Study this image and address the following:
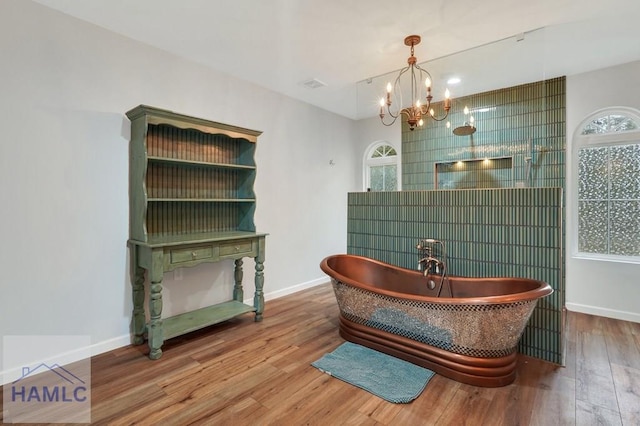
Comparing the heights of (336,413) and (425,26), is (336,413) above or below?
below

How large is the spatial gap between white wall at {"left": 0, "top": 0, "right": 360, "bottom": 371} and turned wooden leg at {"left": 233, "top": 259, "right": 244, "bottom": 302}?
3.3 inches

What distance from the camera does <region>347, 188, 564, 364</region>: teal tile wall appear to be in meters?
2.46

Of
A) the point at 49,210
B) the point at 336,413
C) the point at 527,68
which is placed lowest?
the point at 336,413

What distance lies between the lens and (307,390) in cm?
208

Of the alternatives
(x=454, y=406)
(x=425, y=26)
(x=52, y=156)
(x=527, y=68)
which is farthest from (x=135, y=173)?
(x=527, y=68)

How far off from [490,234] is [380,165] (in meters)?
2.58

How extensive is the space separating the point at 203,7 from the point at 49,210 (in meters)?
1.91

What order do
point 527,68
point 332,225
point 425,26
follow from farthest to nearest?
1. point 332,225
2. point 527,68
3. point 425,26

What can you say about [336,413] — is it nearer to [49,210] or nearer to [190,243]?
[190,243]

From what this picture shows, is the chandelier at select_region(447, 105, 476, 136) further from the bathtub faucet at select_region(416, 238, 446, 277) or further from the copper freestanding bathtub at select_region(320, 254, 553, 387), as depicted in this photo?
the copper freestanding bathtub at select_region(320, 254, 553, 387)

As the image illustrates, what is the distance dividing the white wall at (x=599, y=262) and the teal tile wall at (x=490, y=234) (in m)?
1.26

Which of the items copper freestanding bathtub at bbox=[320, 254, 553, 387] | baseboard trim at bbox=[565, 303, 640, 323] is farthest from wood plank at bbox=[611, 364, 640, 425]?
baseboard trim at bbox=[565, 303, 640, 323]

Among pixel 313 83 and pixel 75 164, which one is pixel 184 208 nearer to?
pixel 75 164

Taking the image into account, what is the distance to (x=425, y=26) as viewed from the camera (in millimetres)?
2527
